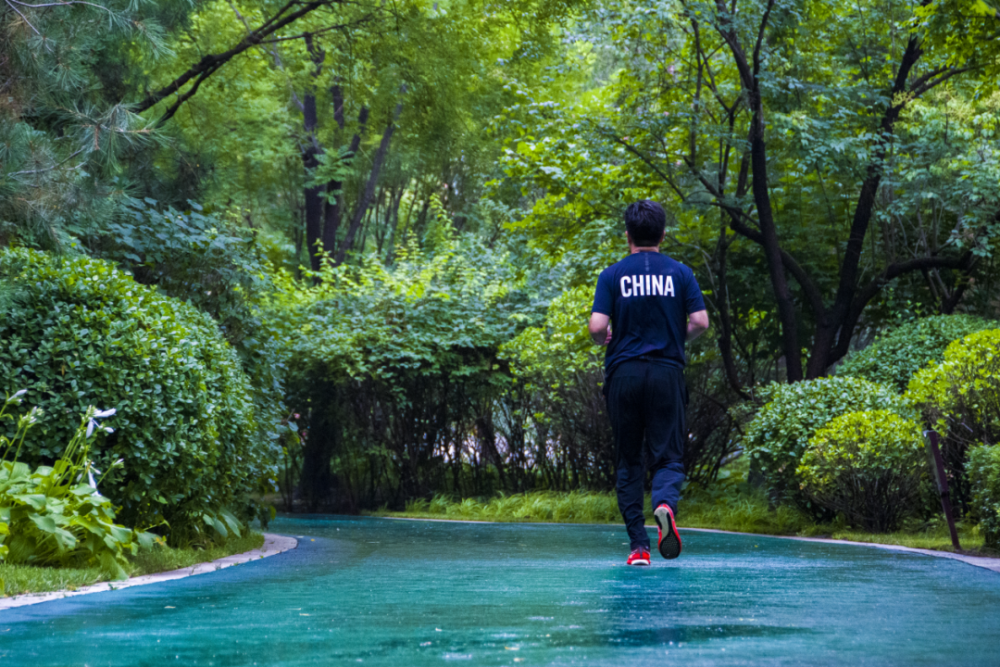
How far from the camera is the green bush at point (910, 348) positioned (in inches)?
437

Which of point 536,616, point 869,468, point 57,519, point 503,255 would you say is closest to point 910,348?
point 869,468

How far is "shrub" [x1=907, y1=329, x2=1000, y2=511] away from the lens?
7.74 m

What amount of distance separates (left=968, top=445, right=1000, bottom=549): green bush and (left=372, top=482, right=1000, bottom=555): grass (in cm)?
162

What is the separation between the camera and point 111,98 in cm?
988

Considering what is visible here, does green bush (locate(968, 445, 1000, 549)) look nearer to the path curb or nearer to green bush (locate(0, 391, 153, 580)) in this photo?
the path curb

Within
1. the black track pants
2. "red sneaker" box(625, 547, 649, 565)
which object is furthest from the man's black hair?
"red sneaker" box(625, 547, 649, 565)

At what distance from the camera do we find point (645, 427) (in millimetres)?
5480

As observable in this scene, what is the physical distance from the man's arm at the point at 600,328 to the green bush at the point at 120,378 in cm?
252

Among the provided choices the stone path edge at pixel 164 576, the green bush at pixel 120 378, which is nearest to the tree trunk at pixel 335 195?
the stone path edge at pixel 164 576

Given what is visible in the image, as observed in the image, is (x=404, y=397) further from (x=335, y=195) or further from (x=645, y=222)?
(x=645, y=222)

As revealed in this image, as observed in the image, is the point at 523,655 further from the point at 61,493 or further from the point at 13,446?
the point at 13,446

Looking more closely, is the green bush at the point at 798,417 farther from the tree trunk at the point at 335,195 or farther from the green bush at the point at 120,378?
the tree trunk at the point at 335,195

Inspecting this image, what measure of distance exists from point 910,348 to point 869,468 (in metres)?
3.01

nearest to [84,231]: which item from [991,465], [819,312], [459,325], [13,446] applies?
[13,446]
